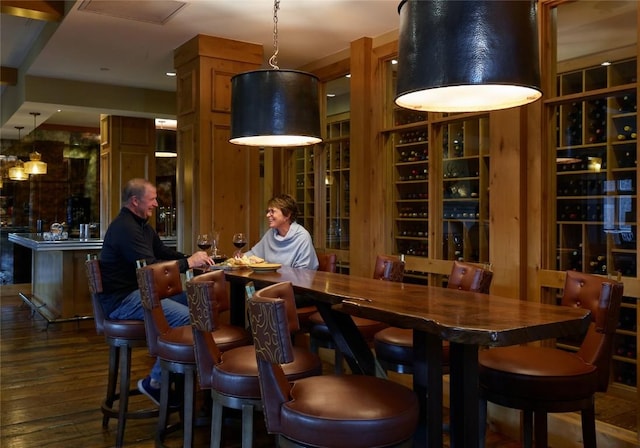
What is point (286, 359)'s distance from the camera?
69.1 inches

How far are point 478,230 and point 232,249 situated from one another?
80.9 inches

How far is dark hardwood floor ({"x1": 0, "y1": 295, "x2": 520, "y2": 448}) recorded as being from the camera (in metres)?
3.22

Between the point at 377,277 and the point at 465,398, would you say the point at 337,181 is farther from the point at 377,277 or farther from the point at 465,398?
the point at 465,398

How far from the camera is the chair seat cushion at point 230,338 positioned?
2.73 meters

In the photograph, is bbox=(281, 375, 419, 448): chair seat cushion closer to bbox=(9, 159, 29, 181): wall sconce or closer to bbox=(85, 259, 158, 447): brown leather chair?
bbox=(85, 259, 158, 447): brown leather chair

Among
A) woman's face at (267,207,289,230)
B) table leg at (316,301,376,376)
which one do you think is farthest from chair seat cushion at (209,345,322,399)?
woman's face at (267,207,289,230)

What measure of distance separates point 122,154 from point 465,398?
6.83 metres

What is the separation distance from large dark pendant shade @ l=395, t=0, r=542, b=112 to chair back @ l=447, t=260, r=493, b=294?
3.60 feet

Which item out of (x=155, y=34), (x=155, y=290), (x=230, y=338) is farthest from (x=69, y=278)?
(x=230, y=338)

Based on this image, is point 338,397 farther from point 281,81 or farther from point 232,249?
point 232,249

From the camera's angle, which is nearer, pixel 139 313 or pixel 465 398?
pixel 465 398

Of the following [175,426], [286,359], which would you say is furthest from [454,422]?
[175,426]

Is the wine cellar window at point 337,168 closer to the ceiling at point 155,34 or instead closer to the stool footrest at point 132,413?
the ceiling at point 155,34

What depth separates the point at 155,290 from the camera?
272cm
